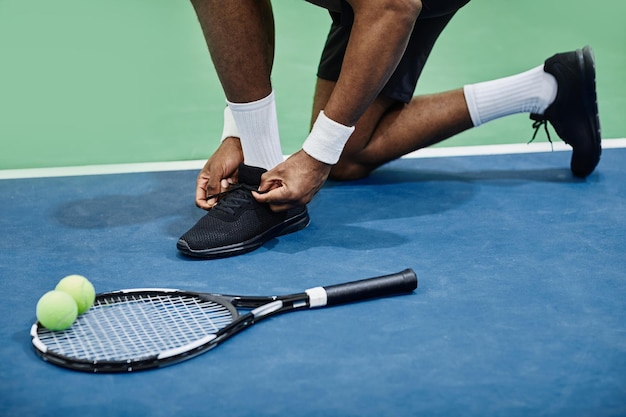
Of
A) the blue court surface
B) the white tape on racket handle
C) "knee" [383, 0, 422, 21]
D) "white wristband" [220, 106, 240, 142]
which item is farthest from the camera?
"white wristband" [220, 106, 240, 142]

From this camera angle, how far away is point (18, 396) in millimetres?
1355

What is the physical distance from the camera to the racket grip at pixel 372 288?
64.2 inches

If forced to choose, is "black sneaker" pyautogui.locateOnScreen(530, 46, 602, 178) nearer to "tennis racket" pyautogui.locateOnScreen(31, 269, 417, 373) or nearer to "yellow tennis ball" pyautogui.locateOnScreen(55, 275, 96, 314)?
"tennis racket" pyautogui.locateOnScreen(31, 269, 417, 373)

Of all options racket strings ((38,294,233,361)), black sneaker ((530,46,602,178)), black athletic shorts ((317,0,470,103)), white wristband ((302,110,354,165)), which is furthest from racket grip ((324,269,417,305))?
black sneaker ((530,46,602,178))

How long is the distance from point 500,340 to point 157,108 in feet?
5.77

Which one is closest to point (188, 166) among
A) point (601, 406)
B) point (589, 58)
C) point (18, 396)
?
point (589, 58)

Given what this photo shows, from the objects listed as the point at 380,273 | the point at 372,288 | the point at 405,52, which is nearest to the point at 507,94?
the point at 405,52

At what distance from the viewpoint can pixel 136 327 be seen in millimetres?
1518

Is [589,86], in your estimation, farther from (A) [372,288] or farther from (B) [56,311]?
(B) [56,311]

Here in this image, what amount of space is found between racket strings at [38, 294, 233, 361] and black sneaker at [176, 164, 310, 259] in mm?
300

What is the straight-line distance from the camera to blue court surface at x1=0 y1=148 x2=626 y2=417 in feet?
4.43

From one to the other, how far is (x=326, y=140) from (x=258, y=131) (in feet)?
0.65

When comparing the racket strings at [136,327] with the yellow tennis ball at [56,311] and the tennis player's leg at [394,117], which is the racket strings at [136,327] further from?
the tennis player's leg at [394,117]

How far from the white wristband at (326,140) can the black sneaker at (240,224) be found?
183mm
